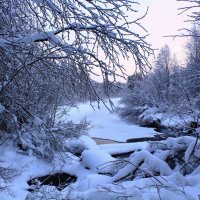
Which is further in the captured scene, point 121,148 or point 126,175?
point 121,148

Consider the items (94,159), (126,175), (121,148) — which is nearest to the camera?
(126,175)

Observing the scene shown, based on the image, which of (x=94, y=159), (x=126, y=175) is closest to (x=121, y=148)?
(x=94, y=159)

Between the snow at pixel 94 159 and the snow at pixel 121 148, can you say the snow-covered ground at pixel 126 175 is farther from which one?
the snow at pixel 121 148

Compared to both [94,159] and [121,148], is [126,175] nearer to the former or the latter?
[94,159]

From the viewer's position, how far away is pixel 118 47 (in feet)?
15.6

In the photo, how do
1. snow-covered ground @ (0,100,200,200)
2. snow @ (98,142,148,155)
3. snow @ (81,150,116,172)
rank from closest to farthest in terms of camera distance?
snow-covered ground @ (0,100,200,200), snow @ (81,150,116,172), snow @ (98,142,148,155)

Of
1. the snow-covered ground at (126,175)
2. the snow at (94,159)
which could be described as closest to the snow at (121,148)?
the snow-covered ground at (126,175)

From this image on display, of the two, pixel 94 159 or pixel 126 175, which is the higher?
pixel 126 175

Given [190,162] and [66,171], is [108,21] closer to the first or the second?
[190,162]

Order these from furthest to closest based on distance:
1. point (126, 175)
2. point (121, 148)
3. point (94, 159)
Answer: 1. point (121, 148)
2. point (94, 159)
3. point (126, 175)

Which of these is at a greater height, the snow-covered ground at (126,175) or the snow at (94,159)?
the snow-covered ground at (126,175)

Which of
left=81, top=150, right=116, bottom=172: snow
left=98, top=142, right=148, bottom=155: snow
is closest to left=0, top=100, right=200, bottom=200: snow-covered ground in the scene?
left=81, top=150, right=116, bottom=172: snow

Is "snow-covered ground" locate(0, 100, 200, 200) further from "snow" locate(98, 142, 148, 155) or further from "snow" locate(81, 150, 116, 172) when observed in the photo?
"snow" locate(98, 142, 148, 155)

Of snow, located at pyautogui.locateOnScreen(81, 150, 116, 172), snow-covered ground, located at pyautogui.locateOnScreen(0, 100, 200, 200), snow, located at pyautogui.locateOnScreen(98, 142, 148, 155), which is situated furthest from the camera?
snow, located at pyautogui.locateOnScreen(98, 142, 148, 155)
